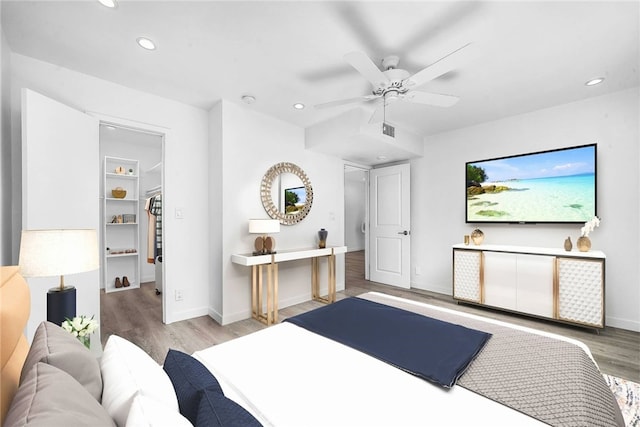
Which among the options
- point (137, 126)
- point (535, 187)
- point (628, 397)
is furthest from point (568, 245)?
point (137, 126)

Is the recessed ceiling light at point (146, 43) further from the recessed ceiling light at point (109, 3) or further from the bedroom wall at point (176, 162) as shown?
the bedroom wall at point (176, 162)

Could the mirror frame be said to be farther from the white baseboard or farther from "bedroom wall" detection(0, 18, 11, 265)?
the white baseboard

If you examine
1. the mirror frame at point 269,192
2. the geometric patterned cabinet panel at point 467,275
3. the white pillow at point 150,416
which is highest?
the mirror frame at point 269,192

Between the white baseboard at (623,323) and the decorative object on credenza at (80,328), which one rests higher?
the decorative object on credenza at (80,328)

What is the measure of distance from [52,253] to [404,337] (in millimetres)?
1794

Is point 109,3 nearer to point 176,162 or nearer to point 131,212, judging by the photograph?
point 176,162

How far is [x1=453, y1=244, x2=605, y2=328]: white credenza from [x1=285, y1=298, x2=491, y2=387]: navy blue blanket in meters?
2.15

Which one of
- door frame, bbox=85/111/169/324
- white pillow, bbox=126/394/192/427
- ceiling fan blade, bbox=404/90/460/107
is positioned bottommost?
white pillow, bbox=126/394/192/427

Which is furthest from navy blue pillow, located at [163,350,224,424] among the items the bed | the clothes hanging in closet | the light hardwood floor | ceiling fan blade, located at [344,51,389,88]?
the clothes hanging in closet

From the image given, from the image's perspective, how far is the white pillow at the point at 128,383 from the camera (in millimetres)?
696

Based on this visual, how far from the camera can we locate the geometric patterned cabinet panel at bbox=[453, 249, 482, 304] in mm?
3443

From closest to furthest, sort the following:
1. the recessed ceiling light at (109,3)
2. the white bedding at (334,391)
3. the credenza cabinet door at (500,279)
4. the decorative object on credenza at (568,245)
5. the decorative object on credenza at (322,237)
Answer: the white bedding at (334,391), the recessed ceiling light at (109,3), the decorative object on credenza at (568,245), the credenza cabinet door at (500,279), the decorative object on credenza at (322,237)

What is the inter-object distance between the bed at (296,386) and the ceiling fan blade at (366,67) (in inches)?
68.5

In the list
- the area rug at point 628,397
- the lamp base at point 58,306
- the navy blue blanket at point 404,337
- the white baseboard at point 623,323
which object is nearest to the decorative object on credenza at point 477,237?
the white baseboard at point 623,323
